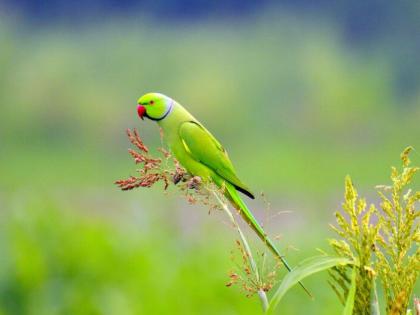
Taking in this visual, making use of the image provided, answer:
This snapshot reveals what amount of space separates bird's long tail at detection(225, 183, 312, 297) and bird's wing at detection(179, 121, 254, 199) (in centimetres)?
1

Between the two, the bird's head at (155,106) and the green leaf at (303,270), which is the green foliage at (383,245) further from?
the bird's head at (155,106)

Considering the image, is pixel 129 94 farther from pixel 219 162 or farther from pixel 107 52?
pixel 219 162

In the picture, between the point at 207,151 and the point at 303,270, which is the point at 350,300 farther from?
the point at 207,151

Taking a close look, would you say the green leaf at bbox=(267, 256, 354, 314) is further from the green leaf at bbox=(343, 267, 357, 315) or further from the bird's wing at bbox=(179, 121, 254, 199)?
the bird's wing at bbox=(179, 121, 254, 199)

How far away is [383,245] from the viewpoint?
0.85m

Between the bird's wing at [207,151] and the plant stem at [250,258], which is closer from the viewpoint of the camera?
the plant stem at [250,258]

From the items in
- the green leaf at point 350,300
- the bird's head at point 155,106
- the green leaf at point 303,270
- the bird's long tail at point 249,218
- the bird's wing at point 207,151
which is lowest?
the green leaf at point 350,300

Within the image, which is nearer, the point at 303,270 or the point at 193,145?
the point at 303,270

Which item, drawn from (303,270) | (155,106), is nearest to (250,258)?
(303,270)

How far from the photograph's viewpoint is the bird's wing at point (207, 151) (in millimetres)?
983

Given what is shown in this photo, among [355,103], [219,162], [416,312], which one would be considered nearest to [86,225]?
[219,162]

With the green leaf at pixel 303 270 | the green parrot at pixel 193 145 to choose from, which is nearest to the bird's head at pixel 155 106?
the green parrot at pixel 193 145

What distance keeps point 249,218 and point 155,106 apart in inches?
5.8

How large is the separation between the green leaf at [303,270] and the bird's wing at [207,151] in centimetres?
20
